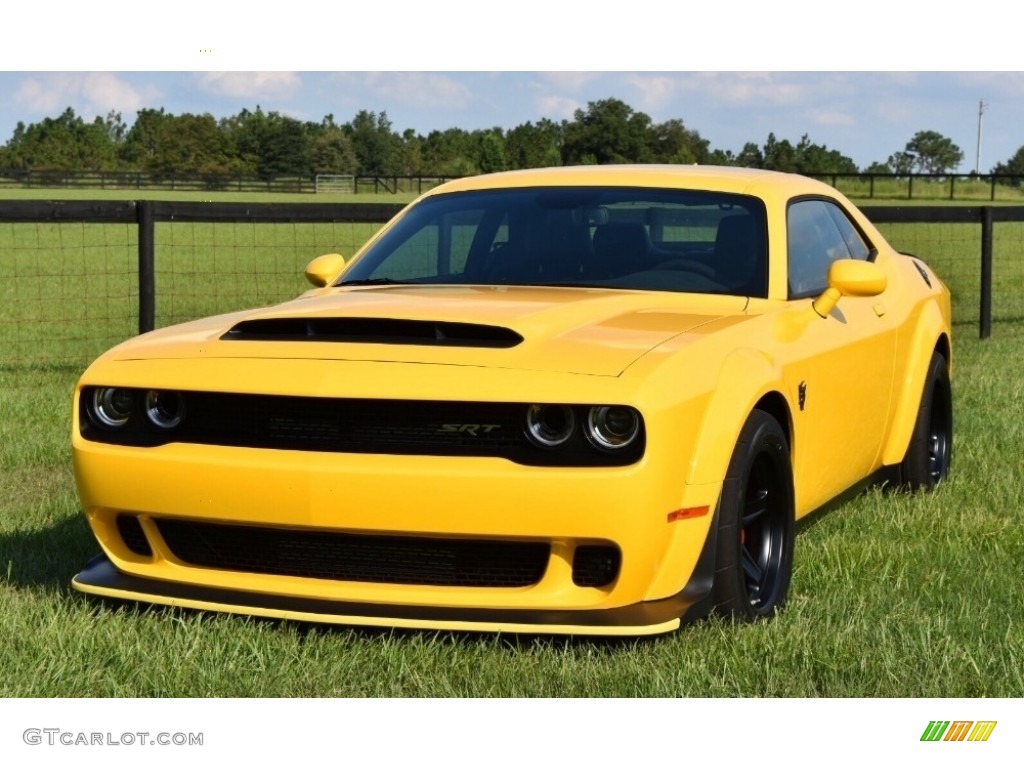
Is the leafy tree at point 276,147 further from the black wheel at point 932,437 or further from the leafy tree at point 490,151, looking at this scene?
the black wheel at point 932,437

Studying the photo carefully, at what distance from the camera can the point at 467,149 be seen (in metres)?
104

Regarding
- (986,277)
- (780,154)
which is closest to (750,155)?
(780,154)

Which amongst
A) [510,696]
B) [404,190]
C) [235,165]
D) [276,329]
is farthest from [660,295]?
[235,165]

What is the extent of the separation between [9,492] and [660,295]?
10.2ft

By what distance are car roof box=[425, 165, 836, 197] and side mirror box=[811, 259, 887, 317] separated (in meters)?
0.52

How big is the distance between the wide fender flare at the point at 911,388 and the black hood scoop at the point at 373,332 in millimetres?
2480

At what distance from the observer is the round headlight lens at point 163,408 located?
4.30 meters

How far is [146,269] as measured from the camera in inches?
428

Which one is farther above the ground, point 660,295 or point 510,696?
point 660,295

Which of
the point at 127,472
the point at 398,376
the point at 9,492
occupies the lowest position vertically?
the point at 9,492
